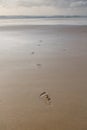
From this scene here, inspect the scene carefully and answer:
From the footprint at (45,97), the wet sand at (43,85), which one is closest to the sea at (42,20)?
the wet sand at (43,85)

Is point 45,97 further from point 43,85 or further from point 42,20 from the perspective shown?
point 42,20

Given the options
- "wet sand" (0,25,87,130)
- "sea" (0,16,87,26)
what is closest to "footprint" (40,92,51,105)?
"wet sand" (0,25,87,130)

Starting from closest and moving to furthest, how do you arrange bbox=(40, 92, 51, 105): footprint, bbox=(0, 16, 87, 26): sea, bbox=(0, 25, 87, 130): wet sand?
bbox=(0, 25, 87, 130): wet sand < bbox=(40, 92, 51, 105): footprint < bbox=(0, 16, 87, 26): sea

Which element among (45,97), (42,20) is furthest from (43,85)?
(42,20)

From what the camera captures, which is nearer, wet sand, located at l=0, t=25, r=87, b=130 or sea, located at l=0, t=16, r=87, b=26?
wet sand, located at l=0, t=25, r=87, b=130

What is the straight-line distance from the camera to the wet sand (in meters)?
1.48

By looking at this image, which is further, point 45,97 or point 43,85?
point 43,85

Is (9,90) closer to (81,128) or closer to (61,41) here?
(81,128)

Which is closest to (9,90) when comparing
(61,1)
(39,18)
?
(39,18)

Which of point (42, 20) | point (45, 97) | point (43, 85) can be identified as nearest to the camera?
point (45, 97)

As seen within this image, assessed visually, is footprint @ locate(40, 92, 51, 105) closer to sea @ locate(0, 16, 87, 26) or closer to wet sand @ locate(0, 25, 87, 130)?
wet sand @ locate(0, 25, 87, 130)

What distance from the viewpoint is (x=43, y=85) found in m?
2.03

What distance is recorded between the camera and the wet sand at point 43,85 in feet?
4.87

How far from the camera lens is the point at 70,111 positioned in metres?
1.59
